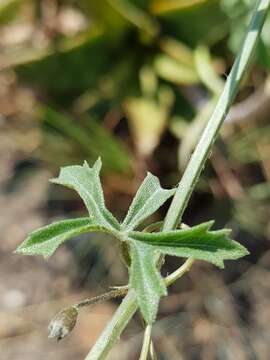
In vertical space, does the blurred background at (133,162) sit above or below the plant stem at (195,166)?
below

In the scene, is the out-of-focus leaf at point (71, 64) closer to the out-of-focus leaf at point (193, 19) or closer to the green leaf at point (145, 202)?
the out-of-focus leaf at point (193, 19)

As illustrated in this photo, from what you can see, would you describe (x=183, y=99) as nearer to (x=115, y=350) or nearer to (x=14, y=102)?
(x=14, y=102)

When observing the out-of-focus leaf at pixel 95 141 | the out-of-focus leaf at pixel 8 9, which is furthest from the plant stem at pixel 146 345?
the out-of-focus leaf at pixel 8 9

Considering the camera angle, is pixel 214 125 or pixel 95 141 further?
pixel 95 141

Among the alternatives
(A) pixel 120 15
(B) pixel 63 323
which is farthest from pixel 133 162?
(B) pixel 63 323

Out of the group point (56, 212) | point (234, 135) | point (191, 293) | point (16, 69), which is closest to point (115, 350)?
point (191, 293)

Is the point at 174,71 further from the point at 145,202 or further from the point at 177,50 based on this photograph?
the point at 145,202

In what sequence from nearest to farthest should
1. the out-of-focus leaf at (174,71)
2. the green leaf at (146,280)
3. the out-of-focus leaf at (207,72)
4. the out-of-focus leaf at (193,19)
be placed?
the green leaf at (146,280)
the out-of-focus leaf at (207,72)
the out-of-focus leaf at (193,19)
the out-of-focus leaf at (174,71)
